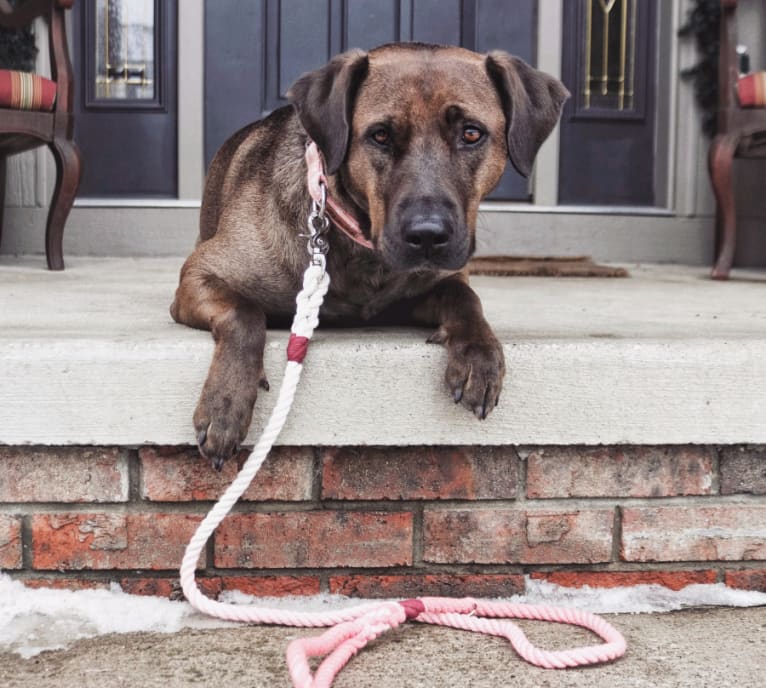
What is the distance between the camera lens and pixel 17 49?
4293 mm

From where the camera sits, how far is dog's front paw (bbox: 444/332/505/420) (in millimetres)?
1733

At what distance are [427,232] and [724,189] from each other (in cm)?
249

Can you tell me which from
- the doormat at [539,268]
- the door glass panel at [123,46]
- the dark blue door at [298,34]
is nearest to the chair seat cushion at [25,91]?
the door glass panel at [123,46]

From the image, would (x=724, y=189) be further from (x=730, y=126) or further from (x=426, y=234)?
(x=426, y=234)

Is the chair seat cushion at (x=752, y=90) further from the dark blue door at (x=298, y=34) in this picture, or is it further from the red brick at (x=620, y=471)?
the red brick at (x=620, y=471)

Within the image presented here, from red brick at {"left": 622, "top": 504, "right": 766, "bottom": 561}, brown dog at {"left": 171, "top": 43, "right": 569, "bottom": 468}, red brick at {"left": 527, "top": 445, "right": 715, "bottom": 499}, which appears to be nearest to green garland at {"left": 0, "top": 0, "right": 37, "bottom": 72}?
brown dog at {"left": 171, "top": 43, "right": 569, "bottom": 468}

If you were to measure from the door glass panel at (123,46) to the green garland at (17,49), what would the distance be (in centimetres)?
27

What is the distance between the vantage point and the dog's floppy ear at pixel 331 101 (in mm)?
1841

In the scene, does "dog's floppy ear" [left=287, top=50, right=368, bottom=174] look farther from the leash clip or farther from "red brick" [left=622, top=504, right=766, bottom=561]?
"red brick" [left=622, top=504, right=766, bottom=561]

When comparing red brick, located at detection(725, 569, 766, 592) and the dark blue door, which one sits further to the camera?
the dark blue door

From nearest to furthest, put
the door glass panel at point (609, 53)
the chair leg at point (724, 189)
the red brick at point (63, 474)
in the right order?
the red brick at point (63, 474), the chair leg at point (724, 189), the door glass panel at point (609, 53)

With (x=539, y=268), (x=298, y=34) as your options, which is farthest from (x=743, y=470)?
(x=298, y=34)

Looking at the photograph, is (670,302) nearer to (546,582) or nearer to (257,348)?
(546,582)

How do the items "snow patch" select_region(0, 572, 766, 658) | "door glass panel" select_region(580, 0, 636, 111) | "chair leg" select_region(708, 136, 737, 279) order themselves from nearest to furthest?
1. "snow patch" select_region(0, 572, 766, 658)
2. "chair leg" select_region(708, 136, 737, 279)
3. "door glass panel" select_region(580, 0, 636, 111)
